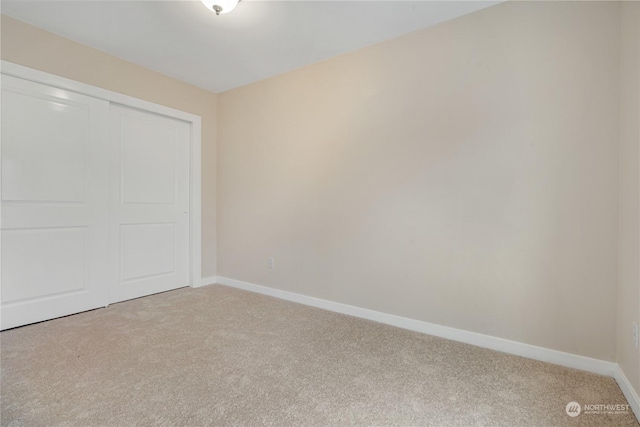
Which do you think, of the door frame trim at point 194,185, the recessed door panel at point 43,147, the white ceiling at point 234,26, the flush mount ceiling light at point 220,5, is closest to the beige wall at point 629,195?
the white ceiling at point 234,26

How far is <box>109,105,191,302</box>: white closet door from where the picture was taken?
118 inches

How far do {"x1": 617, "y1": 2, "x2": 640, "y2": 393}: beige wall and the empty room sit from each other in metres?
0.02

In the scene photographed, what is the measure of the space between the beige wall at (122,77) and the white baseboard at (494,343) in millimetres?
1599

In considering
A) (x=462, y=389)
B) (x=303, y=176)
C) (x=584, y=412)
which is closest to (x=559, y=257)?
(x=584, y=412)

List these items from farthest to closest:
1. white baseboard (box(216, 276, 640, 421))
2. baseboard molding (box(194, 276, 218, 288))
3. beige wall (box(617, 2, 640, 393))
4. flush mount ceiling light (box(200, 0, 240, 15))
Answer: baseboard molding (box(194, 276, 218, 288)) → flush mount ceiling light (box(200, 0, 240, 15)) → white baseboard (box(216, 276, 640, 421)) → beige wall (box(617, 2, 640, 393))


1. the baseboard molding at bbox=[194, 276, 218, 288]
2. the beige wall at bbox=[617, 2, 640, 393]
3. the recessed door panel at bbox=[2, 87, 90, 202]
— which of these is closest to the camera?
the beige wall at bbox=[617, 2, 640, 393]

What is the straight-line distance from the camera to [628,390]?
1.52m

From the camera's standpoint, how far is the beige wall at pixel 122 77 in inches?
93.1

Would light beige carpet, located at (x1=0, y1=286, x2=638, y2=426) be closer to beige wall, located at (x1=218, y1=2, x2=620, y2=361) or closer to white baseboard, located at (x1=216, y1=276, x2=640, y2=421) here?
white baseboard, located at (x1=216, y1=276, x2=640, y2=421)

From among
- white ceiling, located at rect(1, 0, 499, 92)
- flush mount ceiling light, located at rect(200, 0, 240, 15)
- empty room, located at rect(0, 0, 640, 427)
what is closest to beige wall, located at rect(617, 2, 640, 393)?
empty room, located at rect(0, 0, 640, 427)

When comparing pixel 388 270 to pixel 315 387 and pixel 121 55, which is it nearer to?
pixel 315 387

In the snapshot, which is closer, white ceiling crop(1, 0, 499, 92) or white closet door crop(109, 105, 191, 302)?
white ceiling crop(1, 0, 499, 92)

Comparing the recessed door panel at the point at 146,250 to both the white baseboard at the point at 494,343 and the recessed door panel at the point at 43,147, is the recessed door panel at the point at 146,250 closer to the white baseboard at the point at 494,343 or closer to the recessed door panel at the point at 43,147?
the recessed door panel at the point at 43,147

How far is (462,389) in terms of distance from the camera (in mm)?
1604
